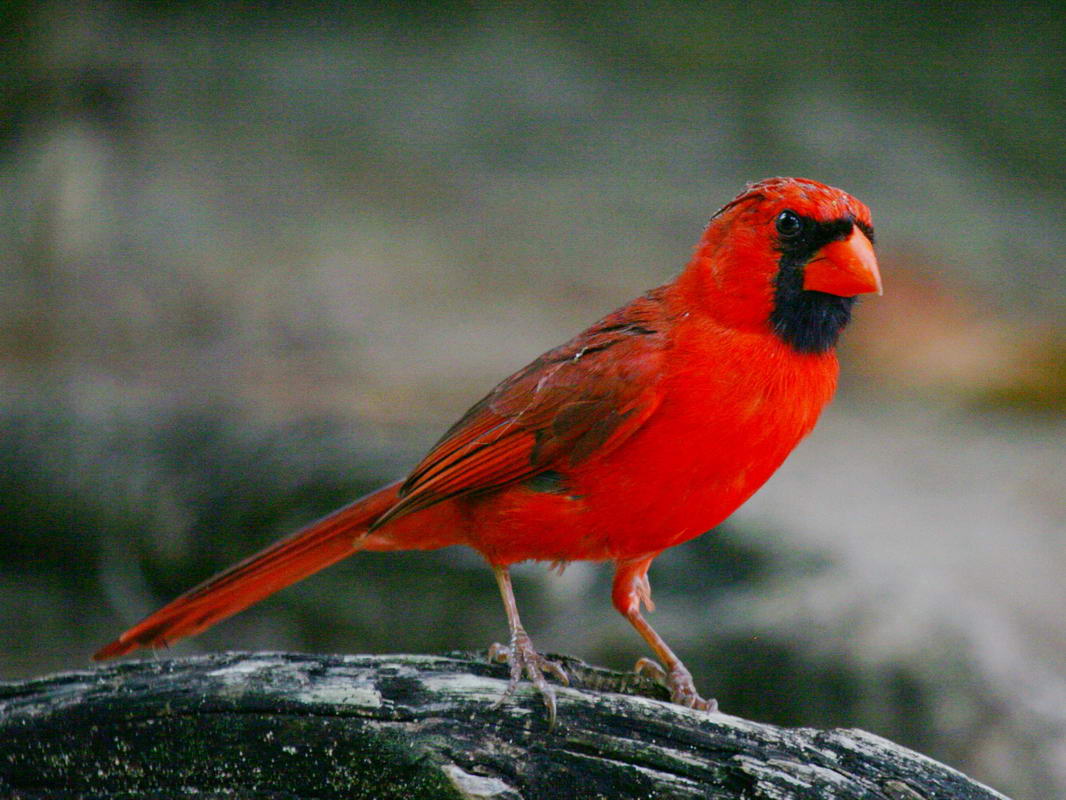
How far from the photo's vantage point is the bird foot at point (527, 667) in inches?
107

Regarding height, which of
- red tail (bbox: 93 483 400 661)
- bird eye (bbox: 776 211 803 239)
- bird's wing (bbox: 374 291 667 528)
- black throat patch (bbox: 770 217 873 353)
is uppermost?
bird eye (bbox: 776 211 803 239)

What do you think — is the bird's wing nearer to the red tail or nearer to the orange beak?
the red tail

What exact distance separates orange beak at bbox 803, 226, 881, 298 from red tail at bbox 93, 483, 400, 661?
126 cm

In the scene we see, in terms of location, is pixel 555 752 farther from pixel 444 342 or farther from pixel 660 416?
pixel 444 342

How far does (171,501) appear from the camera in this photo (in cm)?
538

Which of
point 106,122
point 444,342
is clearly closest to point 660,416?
point 444,342

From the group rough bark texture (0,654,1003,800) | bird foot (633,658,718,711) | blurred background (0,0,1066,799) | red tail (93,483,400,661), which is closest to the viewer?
rough bark texture (0,654,1003,800)

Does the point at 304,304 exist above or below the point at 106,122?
below

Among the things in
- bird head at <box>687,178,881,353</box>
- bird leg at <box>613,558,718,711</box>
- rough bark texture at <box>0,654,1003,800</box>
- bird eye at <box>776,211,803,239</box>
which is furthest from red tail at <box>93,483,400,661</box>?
bird eye at <box>776,211,803,239</box>

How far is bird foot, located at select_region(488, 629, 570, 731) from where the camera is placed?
2709 mm

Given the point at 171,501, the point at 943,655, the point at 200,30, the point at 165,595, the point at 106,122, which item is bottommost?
the point at 165,595

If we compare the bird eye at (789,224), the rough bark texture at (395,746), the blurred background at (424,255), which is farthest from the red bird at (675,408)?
the blurred background at (424,255)

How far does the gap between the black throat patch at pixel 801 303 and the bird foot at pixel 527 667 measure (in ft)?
3.17

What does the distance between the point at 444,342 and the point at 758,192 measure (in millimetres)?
3830
